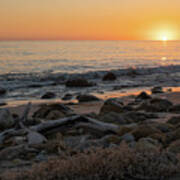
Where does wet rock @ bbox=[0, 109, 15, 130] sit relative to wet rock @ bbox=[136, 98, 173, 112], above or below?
above

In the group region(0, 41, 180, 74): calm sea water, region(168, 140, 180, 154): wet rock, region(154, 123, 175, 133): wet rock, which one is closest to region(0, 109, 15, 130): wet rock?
region(154, 123, 175, 133): wet rock

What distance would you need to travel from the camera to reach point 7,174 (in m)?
3.72

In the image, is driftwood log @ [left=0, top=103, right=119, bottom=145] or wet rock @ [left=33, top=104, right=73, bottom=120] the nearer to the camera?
driftwood log @ [left=0, top=103, right=119, bottom=145]

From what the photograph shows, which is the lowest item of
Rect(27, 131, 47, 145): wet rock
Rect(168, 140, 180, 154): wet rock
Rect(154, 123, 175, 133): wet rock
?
Rect(27, 131, 47, 145): wet rock

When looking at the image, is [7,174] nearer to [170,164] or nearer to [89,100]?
[170,164]

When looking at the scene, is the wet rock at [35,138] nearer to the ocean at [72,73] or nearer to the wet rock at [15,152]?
the wet rock at [15,152]

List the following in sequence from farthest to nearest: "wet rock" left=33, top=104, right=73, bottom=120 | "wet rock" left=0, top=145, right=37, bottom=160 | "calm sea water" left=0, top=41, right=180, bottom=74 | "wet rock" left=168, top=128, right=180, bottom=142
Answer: "calm sea water" left=0, top=41, right=180, bottom=74, "wet rock" left=33, top=104, right=73, bottom=120, "wet rock" left=168, top=128, right=180, bottom=142, "wet rock" left=0, top=145, right=37, bottom=160

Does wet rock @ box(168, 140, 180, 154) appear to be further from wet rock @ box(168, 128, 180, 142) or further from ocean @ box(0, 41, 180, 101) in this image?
ocean @ box(0, 41, 180, 101)

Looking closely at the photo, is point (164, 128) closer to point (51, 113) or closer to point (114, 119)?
point (114, 119)

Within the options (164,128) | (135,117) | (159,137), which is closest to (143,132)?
(159,137)

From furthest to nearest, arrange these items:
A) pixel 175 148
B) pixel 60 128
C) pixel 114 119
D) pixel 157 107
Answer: pixel 157 107 < pixel 114 119 < pixel 60 128 < pixel 175 148

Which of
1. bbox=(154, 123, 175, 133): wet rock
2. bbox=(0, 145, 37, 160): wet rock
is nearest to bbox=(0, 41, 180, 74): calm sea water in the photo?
bbox=(154, 123, 175, 133): wet rock

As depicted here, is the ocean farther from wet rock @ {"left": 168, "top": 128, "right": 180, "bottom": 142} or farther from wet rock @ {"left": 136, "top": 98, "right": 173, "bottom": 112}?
wet rock @ {"left": 168, "top": 128, "right": 180, "bottom": 142}

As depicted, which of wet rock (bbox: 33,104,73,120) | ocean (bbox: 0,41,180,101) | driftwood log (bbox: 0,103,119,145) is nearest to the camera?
driftwood log (bbox: 0,103,119,145)
